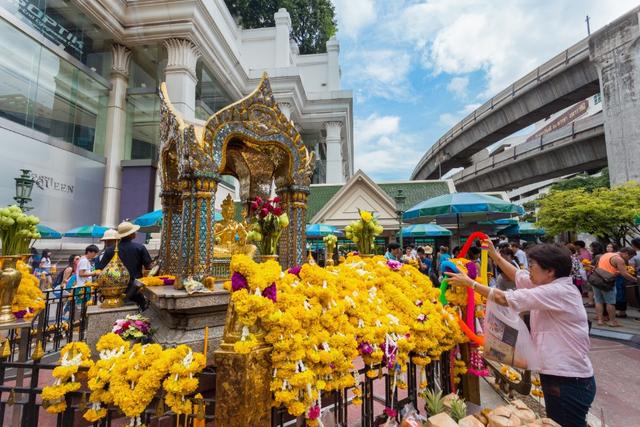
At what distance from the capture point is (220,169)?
485cm

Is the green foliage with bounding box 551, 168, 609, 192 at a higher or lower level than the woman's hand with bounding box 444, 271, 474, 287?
higher

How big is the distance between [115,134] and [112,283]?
43.6ft

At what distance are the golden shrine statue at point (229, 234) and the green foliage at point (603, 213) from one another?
14136mm

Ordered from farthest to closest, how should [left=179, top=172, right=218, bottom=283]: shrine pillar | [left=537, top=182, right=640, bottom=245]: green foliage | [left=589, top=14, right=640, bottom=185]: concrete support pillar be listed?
1. [left=589, top=14, right=640, bottom=185]: concrete support pillar
2. [left=537, top=182, right=640, bottom=245]: green foliage
3. [left=179, top=172, right=218, bottom=283]: shrine pillar

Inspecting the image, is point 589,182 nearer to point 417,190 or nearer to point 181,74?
point 417,190

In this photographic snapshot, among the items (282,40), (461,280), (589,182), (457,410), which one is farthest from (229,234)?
(589,182)

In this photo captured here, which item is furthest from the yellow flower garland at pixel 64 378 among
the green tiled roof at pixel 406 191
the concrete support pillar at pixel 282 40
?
the concrete support pillar at pixel 282 40

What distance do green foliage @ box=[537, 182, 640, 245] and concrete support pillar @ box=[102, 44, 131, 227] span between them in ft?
67.4

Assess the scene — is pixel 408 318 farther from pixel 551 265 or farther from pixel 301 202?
pixel 301 202

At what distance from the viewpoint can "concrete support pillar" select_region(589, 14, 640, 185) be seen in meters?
14.8

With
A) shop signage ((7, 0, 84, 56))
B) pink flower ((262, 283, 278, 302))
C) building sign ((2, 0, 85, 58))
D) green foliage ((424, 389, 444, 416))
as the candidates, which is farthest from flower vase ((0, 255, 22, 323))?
shop signage ((7, 0, 84, 56))

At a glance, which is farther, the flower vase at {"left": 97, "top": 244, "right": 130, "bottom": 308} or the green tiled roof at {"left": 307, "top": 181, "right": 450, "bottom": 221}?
the green tiled roof at {"left": 307, "top": 181, "right": 450, "bottom": 221}

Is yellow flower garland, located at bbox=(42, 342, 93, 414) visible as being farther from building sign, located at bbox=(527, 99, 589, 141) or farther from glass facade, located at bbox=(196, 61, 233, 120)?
building sign, located at bbox=(527, 99, 589, 141)

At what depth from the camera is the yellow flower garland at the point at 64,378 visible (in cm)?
216
